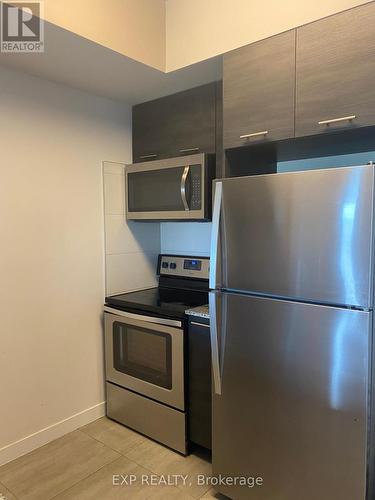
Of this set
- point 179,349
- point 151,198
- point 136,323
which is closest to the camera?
point 179,349

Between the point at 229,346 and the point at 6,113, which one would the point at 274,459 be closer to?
the point at 229,346

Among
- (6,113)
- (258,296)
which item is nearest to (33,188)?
(6,113)

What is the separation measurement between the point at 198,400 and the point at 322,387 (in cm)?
86

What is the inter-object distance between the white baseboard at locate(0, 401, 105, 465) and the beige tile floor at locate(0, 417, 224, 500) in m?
0.04

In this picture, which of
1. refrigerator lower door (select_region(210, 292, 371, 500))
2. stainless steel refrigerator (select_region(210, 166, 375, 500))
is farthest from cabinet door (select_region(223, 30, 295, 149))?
refrigerator lower door (select_region(210, 292, 371, 500))

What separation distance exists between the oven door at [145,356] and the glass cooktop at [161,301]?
0.16ft

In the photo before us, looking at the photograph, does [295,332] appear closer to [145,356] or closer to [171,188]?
[145,356]

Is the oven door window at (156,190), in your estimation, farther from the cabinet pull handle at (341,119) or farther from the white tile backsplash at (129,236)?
the cabinet pull handle at (341,119)

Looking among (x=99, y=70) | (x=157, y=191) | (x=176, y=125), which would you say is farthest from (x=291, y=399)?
(x=99, y=70)

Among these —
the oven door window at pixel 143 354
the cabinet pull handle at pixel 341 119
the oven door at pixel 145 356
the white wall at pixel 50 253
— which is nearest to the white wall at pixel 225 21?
the cabinet pull handle at pixel 341 119

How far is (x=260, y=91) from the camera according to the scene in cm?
172

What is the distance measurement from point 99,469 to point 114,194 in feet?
5.76

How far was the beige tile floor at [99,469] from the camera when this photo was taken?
1.89 m

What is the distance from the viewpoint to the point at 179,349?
6.92 feet
